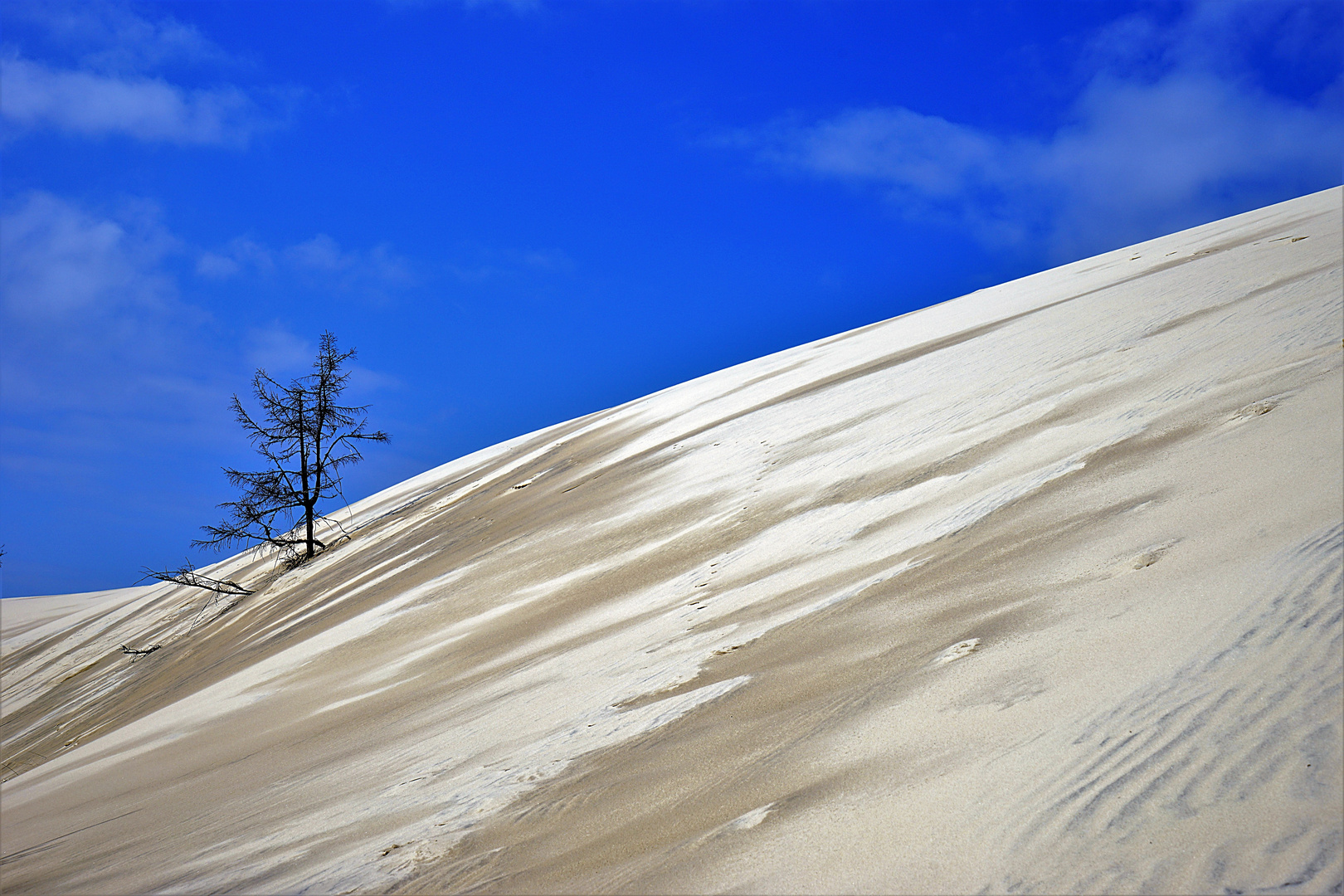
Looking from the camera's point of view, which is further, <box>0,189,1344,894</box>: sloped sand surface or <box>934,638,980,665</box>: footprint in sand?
<box>934,638,980,665</box>: footprint in sand

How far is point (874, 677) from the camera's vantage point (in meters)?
3.05

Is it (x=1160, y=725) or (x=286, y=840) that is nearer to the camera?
(x=1160, y=725)

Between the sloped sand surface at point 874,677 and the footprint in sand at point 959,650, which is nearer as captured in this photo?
the sloped sand surface at point 874,677

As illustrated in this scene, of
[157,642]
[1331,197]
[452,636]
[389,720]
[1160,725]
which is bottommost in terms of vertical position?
[1160,725]

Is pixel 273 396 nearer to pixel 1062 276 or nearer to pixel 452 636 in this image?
pixel 452 636

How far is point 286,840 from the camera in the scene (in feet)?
11.6

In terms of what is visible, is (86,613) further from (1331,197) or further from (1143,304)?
(1331,197)

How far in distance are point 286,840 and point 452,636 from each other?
9.13ft

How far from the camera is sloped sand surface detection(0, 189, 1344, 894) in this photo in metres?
2.09

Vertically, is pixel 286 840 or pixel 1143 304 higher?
pixel 1143 304

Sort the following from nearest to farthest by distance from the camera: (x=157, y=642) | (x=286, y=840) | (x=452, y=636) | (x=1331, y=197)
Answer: (x=286, y=840), (x=452, y=636), (x=1331, y=197), (x=157, y=642)

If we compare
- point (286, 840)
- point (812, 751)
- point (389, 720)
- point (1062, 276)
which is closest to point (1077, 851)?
point (812, 751)

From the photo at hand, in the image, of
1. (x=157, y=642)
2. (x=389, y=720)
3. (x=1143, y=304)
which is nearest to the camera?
(x=389, y=720)

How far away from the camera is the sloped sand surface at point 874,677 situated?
209 centimetres
